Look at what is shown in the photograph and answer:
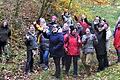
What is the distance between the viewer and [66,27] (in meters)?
14.1

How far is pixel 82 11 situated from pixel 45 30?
27.2 ft

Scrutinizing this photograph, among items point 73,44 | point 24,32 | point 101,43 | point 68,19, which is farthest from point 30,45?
point 24,32

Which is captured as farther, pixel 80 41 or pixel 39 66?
pixel 39 66

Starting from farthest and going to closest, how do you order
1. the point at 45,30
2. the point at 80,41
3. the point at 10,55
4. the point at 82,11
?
the point at 82,11 < the point at 10,55 < the point at 45,30 < the point at 80,41

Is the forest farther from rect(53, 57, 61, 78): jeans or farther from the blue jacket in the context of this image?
the blue jacket

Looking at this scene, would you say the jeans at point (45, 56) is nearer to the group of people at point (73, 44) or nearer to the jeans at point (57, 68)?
the group of people at point (73, 44)

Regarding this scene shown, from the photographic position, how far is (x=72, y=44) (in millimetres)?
13578

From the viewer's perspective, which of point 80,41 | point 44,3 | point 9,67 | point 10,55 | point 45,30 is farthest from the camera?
point 44,3

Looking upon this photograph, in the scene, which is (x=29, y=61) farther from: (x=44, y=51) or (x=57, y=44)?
(x=57, y=44)

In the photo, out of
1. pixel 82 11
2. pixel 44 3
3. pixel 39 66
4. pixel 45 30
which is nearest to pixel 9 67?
pixel 39 66

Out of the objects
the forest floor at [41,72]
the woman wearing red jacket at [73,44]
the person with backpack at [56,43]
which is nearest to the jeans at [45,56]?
the forest floor at [41,72]

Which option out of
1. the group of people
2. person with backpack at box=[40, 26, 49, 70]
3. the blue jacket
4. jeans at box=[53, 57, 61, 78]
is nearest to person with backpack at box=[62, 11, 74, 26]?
the group of people

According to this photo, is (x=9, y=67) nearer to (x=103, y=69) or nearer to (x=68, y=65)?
(x=68, y=65)

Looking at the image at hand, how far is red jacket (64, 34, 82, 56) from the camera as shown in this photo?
13578mm
